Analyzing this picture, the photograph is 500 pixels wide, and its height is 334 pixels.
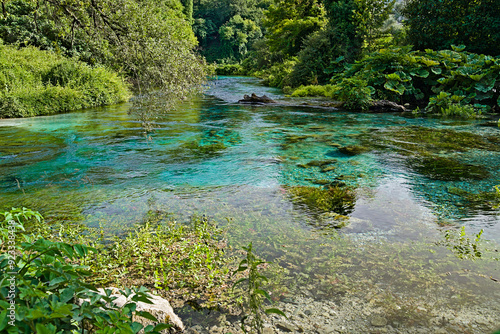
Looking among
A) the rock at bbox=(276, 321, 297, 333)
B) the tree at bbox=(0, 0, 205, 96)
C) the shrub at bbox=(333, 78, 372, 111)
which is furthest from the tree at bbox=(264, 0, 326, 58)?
the rock at bbox=(276, 321, 297, 333)

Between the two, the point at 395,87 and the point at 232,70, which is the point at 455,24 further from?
the point at 232,70

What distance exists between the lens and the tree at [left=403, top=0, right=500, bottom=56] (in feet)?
49.7

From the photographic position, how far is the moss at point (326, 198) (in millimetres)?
5167

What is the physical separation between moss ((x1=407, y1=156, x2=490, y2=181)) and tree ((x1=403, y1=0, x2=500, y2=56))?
37.9ft

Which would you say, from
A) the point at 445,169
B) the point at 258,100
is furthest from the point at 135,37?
the point at 258,100

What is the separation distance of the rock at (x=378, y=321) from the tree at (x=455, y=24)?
677 inches

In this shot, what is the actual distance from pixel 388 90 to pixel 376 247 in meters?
13.3

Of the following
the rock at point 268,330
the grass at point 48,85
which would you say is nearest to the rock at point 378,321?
the rock at point 268,330

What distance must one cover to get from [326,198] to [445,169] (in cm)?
313

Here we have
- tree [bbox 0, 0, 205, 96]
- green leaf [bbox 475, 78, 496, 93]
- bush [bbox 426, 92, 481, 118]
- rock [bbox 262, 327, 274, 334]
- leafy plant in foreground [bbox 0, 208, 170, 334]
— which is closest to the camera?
leafy plant in foreground [bbox 0, 208, 170, 334]

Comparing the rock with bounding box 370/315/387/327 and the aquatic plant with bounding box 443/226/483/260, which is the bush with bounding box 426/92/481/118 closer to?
the aquatic plant with bounding box 443/226/483/260

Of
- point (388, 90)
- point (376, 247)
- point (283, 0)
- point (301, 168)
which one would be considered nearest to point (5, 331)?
point (376, 247)

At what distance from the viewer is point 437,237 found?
4.20m

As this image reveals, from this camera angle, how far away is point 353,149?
856 cm
